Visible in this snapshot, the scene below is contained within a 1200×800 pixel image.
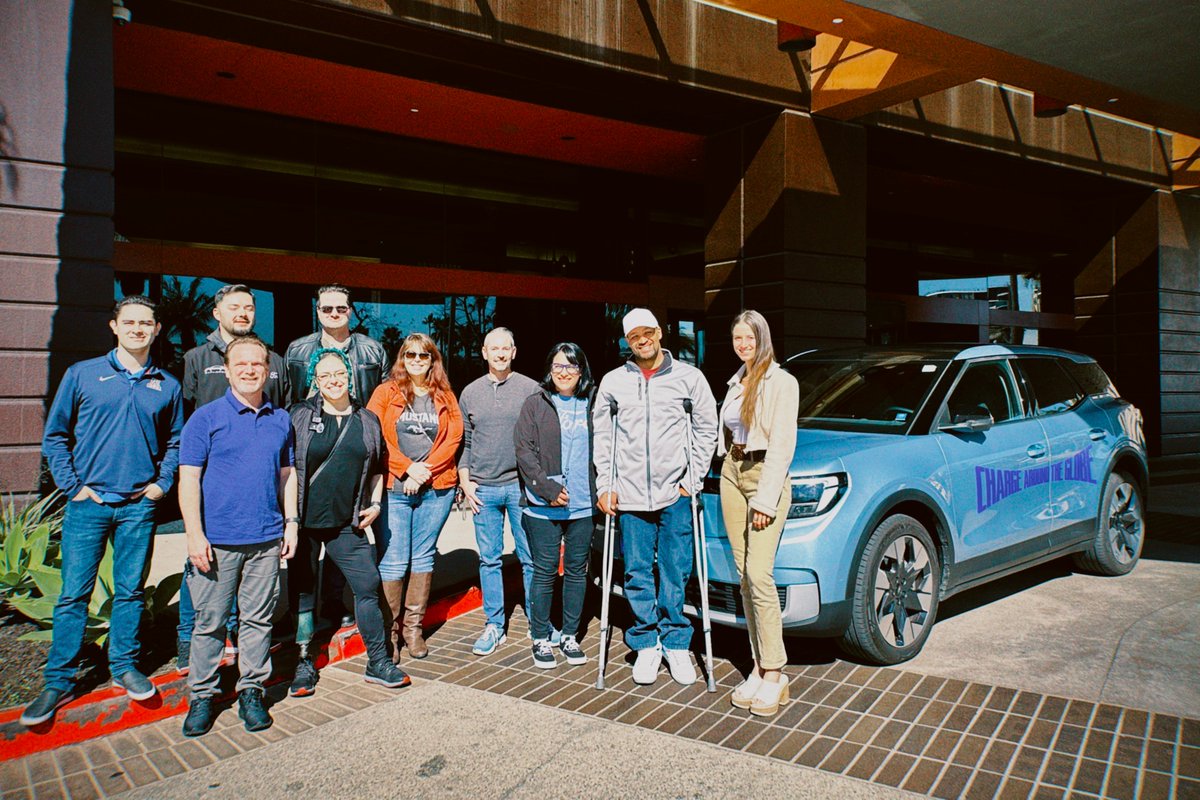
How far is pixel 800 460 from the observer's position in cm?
449

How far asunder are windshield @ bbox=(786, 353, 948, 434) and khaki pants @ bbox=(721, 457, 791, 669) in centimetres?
114

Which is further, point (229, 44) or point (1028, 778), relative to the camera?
point (229, 44)

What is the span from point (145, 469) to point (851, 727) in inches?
147

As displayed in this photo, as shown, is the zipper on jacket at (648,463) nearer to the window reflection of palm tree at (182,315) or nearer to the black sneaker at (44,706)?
the black sneaker at (44,706)

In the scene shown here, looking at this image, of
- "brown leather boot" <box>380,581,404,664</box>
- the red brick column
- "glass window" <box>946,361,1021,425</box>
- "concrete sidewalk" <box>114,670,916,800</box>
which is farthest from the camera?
the red brick column

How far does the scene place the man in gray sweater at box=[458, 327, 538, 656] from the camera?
16.8 feet

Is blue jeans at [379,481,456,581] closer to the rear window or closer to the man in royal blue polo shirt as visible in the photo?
the man in royal blue polo shirt

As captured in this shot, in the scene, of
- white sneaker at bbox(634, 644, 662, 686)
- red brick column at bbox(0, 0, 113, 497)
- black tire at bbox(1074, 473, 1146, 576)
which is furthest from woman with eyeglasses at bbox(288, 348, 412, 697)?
black tire at bbox(1074, 473, 1146, 576)

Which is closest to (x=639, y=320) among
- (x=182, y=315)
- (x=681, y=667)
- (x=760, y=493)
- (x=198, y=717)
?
(x=760, y=493)

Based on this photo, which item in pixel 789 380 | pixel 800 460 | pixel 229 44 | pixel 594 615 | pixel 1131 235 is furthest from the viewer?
pixel 1131 235

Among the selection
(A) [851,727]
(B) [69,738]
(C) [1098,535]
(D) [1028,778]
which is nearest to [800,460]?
(A) [851,727]

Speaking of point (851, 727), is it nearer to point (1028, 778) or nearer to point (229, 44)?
point (1028, 778)

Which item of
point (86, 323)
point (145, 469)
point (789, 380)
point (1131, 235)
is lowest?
point (145, 469)

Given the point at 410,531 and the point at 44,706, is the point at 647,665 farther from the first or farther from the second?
the point at 44,706
